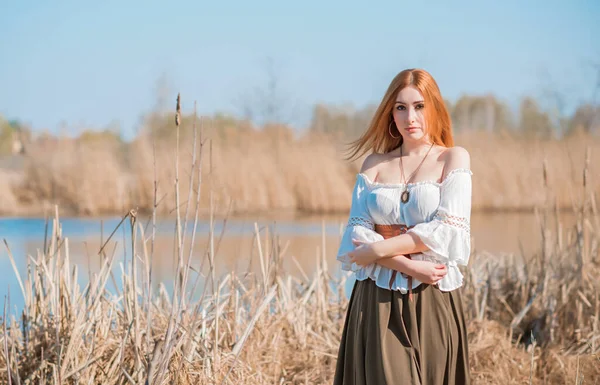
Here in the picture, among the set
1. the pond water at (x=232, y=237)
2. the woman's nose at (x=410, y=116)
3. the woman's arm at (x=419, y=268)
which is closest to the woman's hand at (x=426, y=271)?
the woman's arm at (x=419, y=268)

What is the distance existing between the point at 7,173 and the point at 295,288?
1072cm

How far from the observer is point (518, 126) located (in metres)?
14.5

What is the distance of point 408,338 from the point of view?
2.33 metres

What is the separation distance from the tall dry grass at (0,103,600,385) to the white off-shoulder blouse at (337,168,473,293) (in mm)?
550

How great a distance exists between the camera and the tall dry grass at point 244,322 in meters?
2.65

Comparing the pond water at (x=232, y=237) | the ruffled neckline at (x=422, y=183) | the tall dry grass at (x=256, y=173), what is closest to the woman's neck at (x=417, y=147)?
the ruffled neckline at (x=422, y=183)

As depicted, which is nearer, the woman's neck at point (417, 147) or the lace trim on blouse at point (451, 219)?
the lace trim on blouse at point (451, 219)

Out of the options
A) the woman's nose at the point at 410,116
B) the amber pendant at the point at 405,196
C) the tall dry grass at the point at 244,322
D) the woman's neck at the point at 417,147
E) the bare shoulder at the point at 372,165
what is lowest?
the tall dry grass at the point at 244,322

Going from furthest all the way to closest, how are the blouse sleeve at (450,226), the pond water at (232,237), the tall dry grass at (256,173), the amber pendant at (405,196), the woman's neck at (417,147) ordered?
the tall dry grass at (256,173)
the pond water at (232,237)
the woman's neck at (417,147)
the amber pendant at (405,196)
the blouse sleeve at (450,226)

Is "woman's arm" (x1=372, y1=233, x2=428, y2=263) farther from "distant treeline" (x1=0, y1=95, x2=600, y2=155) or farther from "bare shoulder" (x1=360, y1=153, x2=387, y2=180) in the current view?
"distant treeline" (x1=0, y1=95, x2=600, y2=155)

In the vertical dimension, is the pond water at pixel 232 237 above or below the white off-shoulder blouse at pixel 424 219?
below

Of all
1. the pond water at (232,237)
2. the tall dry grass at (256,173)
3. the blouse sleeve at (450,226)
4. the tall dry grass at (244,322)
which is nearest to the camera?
the blouse sleeve at (450,226)

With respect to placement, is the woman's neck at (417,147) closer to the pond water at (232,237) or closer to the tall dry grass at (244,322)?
the tall dry grass at (244,322)

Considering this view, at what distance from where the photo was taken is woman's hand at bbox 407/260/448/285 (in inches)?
90.0
